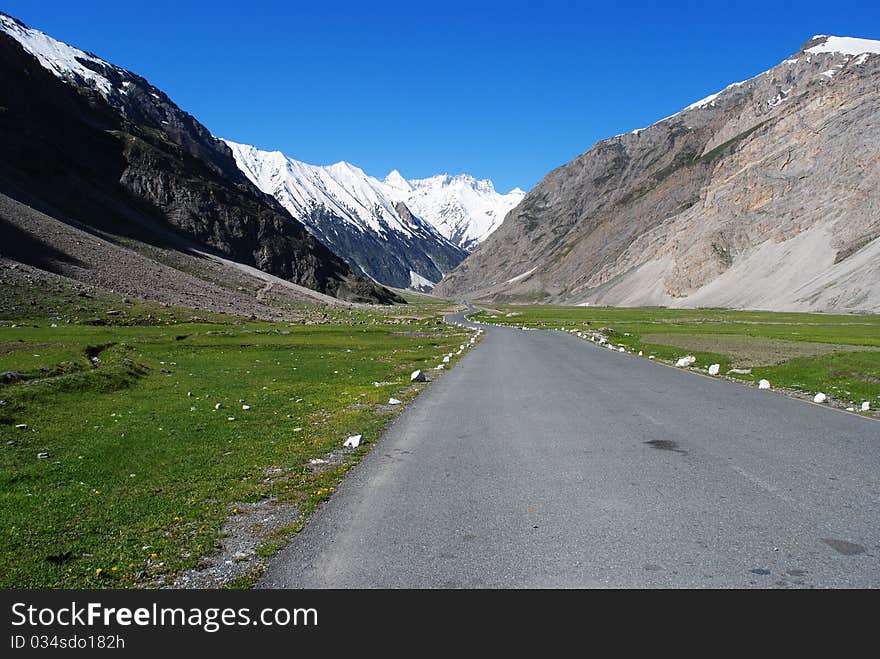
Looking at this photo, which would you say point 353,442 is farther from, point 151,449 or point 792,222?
point 792,222

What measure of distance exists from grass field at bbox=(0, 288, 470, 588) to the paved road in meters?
1.11

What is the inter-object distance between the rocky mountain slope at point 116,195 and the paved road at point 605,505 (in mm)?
71746

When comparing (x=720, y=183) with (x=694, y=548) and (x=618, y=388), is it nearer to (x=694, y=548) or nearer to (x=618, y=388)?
(x=618, y=388)

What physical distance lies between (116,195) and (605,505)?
5308 inches

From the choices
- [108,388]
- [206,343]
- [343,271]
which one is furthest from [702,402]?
[343,271]

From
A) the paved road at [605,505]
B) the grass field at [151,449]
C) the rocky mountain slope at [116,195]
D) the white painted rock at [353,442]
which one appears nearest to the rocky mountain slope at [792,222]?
the rocky mountain slope at [116,195]

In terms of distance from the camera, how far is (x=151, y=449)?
39.4 ft

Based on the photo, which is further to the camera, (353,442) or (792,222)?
(792,222)

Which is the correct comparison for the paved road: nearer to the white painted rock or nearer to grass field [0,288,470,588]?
the white painted rock

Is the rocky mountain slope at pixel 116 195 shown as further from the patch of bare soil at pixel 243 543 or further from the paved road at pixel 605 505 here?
the paved road at pixel 605 505

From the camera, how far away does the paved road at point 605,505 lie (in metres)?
6.00

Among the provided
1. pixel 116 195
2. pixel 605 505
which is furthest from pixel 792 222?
pixel 605 505

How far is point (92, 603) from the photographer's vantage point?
5.70 meters

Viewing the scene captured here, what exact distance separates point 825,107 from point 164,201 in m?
161
